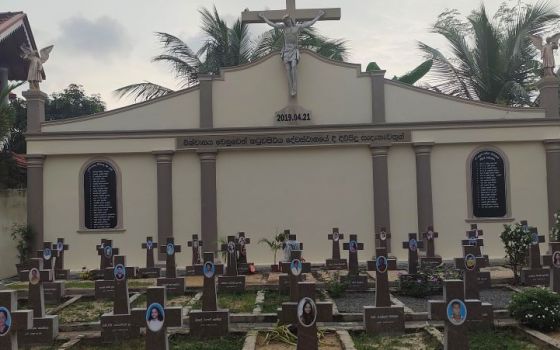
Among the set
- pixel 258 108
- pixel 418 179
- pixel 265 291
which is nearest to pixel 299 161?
pixel 258 108

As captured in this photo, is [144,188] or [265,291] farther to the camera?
[144,188]

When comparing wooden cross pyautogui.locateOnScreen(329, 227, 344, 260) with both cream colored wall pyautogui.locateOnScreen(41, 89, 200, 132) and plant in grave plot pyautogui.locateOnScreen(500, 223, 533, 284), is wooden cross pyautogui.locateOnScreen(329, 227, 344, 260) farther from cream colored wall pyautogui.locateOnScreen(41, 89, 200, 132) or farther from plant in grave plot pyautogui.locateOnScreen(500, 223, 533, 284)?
cream colored wall pyautogui.locateOnScreen(41, 89, 200, 132)

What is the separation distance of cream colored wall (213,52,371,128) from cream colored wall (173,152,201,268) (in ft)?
4.10

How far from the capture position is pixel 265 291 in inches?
407

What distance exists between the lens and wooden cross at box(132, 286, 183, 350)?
18.1ft

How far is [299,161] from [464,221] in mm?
4471

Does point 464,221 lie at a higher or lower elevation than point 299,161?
lower

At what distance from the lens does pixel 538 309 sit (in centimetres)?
698

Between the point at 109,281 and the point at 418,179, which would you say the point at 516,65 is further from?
the point at 109,281

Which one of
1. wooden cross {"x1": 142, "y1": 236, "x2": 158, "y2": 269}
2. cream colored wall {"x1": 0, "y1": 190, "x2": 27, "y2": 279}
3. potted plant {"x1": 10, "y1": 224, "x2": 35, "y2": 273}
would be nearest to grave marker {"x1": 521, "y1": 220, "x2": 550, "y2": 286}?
wooden cross {"x1": 142, "y1": 236, "x2": 158, "y2": 269}

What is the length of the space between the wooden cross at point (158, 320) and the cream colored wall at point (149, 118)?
9.13 metres

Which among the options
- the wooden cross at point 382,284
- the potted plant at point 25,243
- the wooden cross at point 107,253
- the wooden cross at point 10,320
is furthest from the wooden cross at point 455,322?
the potted plant at point 25,243

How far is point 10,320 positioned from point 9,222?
1032cm

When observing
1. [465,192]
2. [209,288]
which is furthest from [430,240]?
[209,288]
